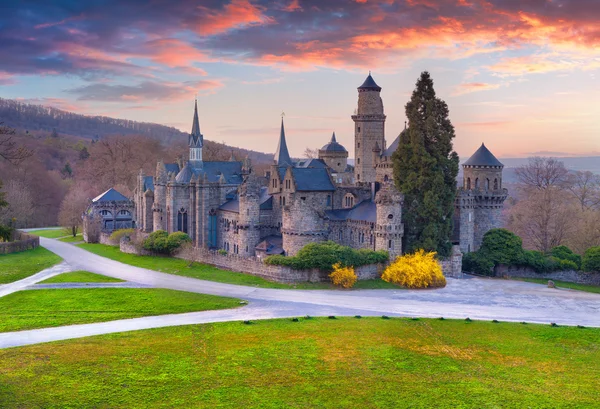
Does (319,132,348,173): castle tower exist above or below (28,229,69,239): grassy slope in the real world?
above

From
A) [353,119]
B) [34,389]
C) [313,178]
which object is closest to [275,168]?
[313,178]

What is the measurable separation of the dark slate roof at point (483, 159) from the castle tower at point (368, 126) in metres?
11.2

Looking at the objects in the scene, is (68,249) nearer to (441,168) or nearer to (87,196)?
(87,196)

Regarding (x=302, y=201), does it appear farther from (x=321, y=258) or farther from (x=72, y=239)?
(x=72, y=239)

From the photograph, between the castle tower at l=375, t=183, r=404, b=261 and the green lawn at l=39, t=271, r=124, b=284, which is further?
the castle tower at l=375, t=183, r=404, b=261

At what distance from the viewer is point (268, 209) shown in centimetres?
5441

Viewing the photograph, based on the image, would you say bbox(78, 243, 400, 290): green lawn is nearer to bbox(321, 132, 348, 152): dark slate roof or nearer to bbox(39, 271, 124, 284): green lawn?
bbox(39, 271, 124, 284): green lawn

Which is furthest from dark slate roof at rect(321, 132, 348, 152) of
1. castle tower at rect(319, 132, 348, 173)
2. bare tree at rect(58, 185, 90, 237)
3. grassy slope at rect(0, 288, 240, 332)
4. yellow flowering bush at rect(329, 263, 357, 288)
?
grassy slope at rect(0, 288, 240, 332)

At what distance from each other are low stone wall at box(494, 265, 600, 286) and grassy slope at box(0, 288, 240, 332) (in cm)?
2523

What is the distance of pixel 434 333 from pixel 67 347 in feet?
58.1

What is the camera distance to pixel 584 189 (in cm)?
7756

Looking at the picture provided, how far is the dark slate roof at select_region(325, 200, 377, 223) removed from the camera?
48.8 metres

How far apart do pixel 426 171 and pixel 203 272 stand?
19.2 metres

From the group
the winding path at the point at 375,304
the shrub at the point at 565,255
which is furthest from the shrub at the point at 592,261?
the winding path at the point at 375,304
